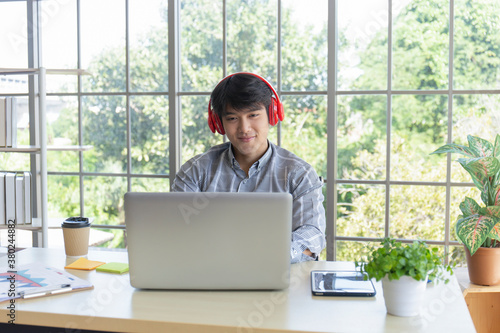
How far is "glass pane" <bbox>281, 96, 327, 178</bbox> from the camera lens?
3.43 metres

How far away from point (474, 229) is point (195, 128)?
1966 millimetres

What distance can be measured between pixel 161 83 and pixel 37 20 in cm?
106

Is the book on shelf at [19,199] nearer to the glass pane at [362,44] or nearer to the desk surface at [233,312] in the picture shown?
the desk surface at [233,312]

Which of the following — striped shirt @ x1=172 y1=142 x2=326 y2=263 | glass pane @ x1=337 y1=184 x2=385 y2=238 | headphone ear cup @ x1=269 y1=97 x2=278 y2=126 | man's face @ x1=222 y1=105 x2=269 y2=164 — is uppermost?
headphone ear cup @ x1=269 y1=97 x2=278 y2=126

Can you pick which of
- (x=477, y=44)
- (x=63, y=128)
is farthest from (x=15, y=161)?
(x=477, y=44)

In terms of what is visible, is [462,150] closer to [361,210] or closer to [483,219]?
[483,219]

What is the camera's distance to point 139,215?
1411 mm

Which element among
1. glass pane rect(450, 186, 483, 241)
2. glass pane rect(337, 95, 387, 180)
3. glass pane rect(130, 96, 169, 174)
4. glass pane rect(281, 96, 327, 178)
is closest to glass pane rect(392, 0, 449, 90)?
glass pane rect(337, 95, 387, 180)

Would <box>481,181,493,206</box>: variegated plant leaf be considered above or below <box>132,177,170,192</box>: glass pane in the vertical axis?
above

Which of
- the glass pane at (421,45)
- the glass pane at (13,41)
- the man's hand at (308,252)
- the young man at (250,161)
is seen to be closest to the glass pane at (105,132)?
the glass pane at (13,41)

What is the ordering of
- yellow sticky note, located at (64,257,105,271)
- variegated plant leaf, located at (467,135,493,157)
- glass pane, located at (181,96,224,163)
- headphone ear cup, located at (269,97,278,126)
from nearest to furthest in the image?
yellow sticky note, located at (64,257,105,271) < headphone ear cup, located at (269,97,278,126) < variegated plant leaf, located at (467,135,493,157) < glass pane, located at (181,96,224,163)

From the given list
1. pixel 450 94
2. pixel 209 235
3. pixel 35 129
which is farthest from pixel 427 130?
pixel 35 129

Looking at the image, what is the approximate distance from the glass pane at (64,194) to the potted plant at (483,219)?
2.63 metres

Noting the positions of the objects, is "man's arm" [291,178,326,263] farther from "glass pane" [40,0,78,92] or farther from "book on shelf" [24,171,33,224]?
"glass pane" [40,0,78,92]
